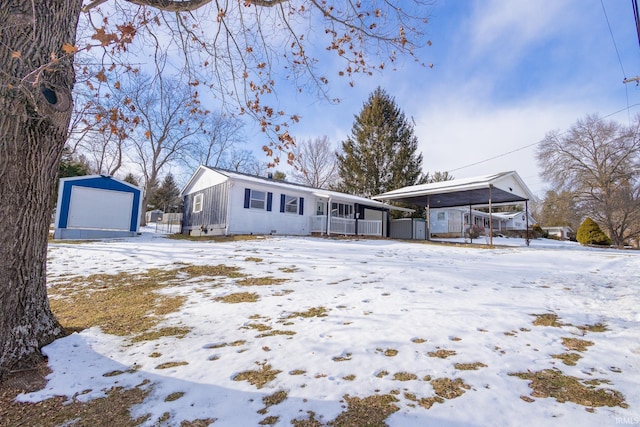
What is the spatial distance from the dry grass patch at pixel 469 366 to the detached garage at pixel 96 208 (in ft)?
55.1

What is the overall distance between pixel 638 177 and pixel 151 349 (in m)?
34.2

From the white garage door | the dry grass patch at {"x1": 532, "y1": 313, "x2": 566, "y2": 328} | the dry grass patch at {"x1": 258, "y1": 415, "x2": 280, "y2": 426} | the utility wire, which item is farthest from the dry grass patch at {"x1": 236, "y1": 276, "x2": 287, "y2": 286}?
the white garage door

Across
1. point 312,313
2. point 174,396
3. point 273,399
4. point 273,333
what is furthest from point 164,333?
point 273,399

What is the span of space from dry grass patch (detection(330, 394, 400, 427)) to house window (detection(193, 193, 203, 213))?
18659mm

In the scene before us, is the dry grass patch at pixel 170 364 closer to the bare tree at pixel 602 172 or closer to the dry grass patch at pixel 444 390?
the dry grass patch at pixel 444 390

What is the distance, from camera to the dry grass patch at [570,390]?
2.12 metres

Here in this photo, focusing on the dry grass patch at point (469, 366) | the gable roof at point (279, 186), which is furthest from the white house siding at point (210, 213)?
the dry grass patch at point (469, 366)

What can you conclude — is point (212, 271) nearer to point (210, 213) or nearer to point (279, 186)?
point (279, 186)

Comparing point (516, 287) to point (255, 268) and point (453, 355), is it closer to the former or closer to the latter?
point (453, 355)

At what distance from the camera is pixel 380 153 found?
30.2 meters

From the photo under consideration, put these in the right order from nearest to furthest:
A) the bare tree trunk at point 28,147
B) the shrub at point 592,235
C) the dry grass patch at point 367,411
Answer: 1. the dry grass patch at point 367,411
2. the bare tree trunk at point 28,147
3. the shrub at point 592,235

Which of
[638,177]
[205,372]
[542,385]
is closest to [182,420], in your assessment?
[205,372]

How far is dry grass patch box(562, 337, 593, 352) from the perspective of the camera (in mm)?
3015

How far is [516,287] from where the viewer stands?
17.7 feet
